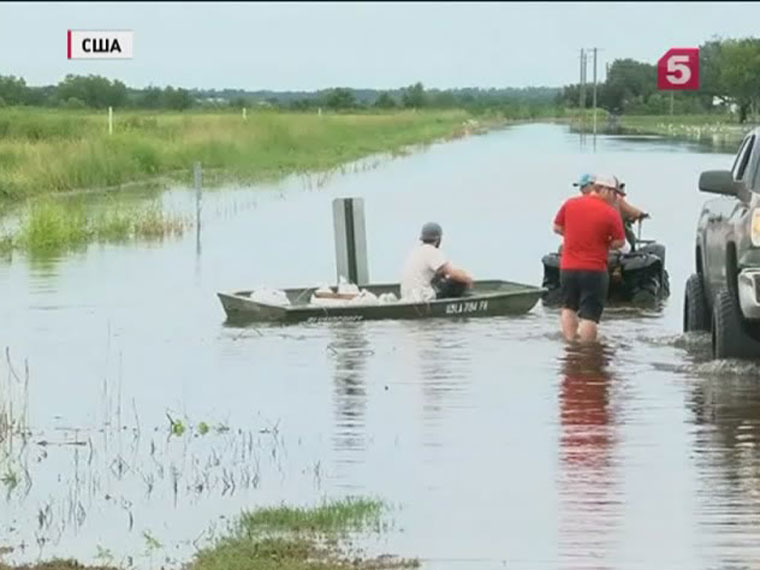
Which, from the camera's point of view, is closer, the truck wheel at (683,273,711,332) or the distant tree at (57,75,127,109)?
the truck wheel at (683,273,711,332)

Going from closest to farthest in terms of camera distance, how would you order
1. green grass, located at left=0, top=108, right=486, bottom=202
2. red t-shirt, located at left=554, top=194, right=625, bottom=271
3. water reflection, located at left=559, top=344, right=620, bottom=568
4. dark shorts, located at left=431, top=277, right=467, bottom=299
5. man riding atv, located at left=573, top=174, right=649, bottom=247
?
1. water reflection, located at left=559, top=344, right=620, bottom=568
2. red t-shirt, located at left=554, top=194, right=625, bottom=271
3. man riding atv, located at left=573, top=174, right=649, bottom=247
4. dark shorts, located at left=431, top=277, right=467, bottom=299
5. green grass, located at left=0, top=108, right=486, bottom=202

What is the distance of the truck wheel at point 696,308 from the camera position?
61.8 ft

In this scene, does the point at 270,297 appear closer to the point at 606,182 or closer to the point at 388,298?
the point at 388,298

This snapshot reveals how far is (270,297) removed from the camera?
21.0 m

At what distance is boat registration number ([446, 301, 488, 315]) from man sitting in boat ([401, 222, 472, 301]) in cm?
20

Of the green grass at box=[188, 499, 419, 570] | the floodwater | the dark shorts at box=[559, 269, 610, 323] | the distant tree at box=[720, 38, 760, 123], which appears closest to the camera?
the green grass at box=[188, 499, 419, 570]

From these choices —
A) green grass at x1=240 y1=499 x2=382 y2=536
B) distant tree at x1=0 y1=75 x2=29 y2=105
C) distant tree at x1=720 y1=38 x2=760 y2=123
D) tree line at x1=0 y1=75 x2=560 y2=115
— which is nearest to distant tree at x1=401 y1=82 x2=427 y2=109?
tree line at x1=0 y1=75 x2=560 y2=115

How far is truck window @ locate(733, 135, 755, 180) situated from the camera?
1673cm

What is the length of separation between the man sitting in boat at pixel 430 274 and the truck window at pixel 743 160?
13.5 feet

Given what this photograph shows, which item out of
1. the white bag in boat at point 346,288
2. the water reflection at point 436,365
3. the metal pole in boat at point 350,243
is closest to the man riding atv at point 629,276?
the metal pole in boat at point 350,243

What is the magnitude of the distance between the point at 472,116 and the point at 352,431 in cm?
16516

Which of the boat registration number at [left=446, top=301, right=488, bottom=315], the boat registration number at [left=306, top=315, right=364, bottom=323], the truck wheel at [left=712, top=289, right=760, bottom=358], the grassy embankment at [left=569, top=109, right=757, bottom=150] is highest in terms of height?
the truck wheel at [left=712, top=289, right=760, bottom=358]

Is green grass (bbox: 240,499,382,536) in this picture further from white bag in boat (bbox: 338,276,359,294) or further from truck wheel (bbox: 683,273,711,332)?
white bag in boat (bbox: 338,276,359,294)

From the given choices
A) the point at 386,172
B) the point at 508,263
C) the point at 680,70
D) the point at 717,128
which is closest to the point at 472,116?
the point at 717,128
